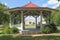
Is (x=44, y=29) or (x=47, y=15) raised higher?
(x=47, y=15)

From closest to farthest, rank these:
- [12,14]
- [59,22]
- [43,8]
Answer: [43,8], [12,14], [59,22]

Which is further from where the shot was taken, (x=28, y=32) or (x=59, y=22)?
(x=59, y=22)

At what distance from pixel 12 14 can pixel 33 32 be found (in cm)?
532

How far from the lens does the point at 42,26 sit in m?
24.1

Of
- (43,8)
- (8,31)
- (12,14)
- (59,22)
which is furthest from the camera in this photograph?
(59,22)

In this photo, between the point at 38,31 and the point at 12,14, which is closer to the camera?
the point at 38,31

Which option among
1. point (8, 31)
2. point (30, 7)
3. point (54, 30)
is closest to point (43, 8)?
point (30, 7)

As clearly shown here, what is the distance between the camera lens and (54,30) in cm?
2441

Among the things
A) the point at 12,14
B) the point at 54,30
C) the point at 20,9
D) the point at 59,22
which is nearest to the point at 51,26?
the point at 54,30

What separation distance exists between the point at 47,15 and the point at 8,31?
784 centimetres

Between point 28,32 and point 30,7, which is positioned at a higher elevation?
point 30,7

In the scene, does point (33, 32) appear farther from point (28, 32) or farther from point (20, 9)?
point (20, 9)

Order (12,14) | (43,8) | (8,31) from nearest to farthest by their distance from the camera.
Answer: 1. (8,31)
2. (43,8)
3. (12,14)

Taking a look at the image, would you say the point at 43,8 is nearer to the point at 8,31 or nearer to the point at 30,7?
the point at 30,7
